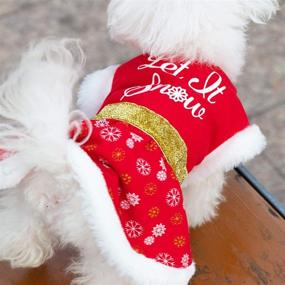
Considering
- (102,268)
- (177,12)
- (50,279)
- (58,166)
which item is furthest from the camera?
(50,279)

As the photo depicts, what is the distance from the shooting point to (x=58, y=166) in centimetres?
96

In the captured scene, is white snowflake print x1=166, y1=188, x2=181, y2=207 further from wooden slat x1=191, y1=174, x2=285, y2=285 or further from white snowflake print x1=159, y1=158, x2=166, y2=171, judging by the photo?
wooden slat x1=191, y1=174, x2=285, y2=285

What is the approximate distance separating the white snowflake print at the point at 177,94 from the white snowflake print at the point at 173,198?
22 cm

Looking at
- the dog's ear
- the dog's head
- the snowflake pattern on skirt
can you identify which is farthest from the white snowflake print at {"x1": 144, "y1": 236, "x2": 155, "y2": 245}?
the dog's ear

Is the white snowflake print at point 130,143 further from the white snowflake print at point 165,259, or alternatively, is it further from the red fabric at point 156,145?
the white snowflake print at point 165,259

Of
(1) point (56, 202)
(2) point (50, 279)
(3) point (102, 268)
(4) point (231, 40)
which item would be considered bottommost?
(2) point (50, 279)

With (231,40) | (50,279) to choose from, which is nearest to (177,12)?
(231,40)

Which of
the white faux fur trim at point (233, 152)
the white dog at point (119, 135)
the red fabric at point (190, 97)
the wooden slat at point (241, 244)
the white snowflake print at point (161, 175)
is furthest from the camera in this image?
the wooden slat at point (241, 244)

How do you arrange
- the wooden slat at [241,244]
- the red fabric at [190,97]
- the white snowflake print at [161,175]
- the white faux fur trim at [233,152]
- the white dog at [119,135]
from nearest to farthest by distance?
the white dog at [119,135], the white snowflake print at [161,175], the red fabric at [190,97], the white faux fur trim at [233,152], the wooden slat at [241,244]

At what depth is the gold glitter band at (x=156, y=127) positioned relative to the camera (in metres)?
1.12

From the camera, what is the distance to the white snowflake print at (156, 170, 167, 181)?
3.45ft

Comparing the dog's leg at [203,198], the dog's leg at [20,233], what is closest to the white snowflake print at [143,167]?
the dog's leg at [20,233]

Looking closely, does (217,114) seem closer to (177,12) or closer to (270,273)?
(177,12)

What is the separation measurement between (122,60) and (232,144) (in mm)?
906
